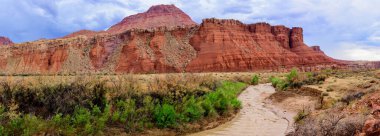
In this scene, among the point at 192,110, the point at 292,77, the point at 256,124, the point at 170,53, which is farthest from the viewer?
the point at 170,53

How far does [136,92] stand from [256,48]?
382ft

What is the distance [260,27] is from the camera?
13875cm

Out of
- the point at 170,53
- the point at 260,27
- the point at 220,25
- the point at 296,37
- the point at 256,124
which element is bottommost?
the point at 256,124

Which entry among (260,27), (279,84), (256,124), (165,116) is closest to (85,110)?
(165,116)

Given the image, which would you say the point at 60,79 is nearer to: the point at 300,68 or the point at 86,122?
the point at 86,122

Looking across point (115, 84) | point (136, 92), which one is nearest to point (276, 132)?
point (136, 92)

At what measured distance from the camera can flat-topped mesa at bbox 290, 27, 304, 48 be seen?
141625 mm

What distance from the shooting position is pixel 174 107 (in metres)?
14.8

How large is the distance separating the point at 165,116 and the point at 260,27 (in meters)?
130

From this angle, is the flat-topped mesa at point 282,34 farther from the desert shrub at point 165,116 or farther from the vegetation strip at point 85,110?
the desert shrub at point 165,116

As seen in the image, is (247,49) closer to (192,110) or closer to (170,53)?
(170,53)

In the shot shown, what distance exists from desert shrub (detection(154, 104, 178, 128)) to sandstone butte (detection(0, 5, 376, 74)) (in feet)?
310

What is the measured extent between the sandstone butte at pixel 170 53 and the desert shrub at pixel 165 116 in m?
94.4

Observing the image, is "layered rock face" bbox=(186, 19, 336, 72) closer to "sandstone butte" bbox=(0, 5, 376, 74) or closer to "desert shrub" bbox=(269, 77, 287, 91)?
"sandstone butte" bbox=(0, 5, 376, 74)
